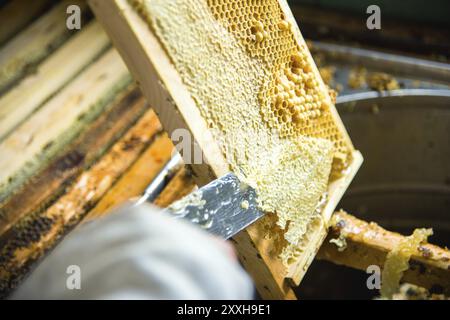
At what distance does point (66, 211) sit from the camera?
191cm

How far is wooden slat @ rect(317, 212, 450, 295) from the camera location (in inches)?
63.1

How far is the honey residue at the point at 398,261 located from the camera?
1622mm

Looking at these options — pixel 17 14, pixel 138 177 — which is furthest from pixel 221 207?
pixel 17 14

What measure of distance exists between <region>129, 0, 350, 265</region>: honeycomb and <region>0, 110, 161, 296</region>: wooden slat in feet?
2.73

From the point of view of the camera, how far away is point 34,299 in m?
0.80

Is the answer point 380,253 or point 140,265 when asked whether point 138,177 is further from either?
→ point 140,265

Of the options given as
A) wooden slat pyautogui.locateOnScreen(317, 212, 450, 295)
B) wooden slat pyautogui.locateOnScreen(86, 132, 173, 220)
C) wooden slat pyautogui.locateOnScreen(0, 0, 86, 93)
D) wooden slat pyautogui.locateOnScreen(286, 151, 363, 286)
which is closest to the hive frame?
wooden slat pyautogui.locateOnScreen(286, 151, 363, 286)

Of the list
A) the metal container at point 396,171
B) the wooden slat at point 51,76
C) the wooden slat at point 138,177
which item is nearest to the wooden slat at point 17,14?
the wooden slat at point 51,76

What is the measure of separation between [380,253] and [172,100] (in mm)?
946

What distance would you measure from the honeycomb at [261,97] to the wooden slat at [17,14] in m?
1.60
